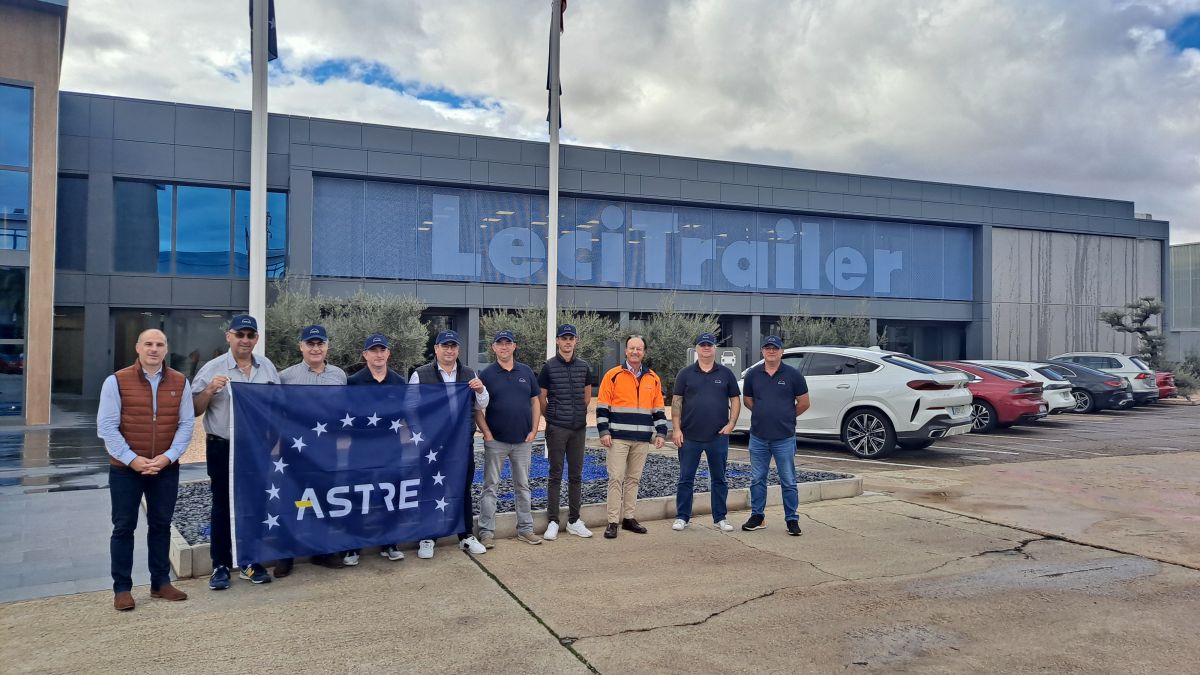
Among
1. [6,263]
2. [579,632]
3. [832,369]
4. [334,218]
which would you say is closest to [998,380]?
[832,369]

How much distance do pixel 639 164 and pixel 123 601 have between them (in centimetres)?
2394

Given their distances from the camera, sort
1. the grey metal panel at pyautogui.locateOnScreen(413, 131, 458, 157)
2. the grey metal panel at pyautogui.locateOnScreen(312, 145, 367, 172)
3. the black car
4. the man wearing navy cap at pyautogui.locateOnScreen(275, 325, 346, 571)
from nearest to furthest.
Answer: the man wearing navy cap at pyautogui.locateOnScreen(275, 325, 346, 571) < the black car < the grey metal panel at pyautogui.locateOnScreen(312, 145, 367, 172) < the grey metal panel at pyautogui.locateOnScreen(413, 131, 458, 157)

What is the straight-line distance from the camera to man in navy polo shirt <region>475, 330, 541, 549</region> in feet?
22.0

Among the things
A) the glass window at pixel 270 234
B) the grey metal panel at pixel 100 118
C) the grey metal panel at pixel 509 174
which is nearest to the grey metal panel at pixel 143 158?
the grey metal panel at pixel 100 118

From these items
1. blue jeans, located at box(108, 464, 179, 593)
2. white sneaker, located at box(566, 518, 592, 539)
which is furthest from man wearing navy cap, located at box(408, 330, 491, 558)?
blue jeans, located at box(108, 464, 179, 593)

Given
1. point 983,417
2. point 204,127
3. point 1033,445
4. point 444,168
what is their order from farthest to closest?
point 444,168, point 204,127, point 983,417, point 1033,445

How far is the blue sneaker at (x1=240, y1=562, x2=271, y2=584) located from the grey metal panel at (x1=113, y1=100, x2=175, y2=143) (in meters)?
19.9

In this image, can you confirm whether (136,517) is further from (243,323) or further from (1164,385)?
(1164,385)

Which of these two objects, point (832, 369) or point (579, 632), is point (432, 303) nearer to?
point (832, 369)

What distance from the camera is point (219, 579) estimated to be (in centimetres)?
550

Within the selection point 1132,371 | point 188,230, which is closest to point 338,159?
point 188,230

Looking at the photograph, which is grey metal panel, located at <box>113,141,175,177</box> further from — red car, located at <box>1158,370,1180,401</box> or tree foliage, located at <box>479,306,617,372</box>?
red car, located at <box>1158,370,1180,401</box>

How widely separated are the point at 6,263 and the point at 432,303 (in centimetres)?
1084

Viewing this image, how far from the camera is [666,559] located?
251 inches
